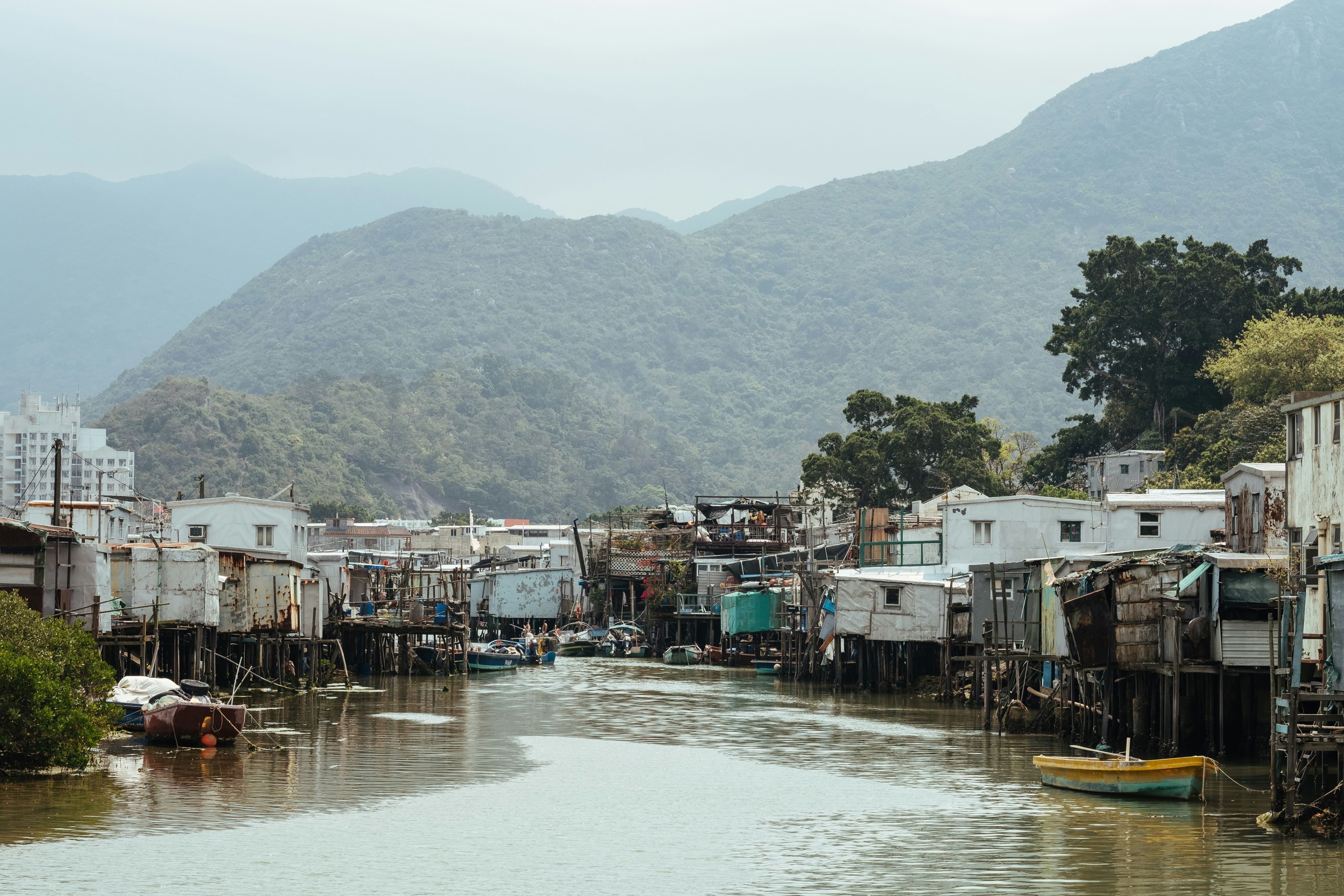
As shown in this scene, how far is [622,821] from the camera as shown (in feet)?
117

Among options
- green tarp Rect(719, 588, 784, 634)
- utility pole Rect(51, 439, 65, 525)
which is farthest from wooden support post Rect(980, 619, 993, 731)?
green tarp Rect(719, 588, 784, 634)

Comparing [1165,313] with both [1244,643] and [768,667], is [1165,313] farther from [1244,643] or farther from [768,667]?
[1244,643]

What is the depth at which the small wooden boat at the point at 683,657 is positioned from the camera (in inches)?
4031

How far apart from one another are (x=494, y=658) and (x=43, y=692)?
2269 inches

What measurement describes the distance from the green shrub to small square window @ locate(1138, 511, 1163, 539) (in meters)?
44.1

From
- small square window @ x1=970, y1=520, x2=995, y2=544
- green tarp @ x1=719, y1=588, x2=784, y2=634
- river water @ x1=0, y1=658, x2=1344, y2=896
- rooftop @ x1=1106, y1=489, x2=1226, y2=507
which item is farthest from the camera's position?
green tarp @ x1=719, y1=588, x2=784, y2=634

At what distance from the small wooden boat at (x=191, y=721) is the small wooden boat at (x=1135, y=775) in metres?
24.0

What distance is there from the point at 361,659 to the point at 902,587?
3395 cm

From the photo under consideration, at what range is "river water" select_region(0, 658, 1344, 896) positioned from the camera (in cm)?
2812

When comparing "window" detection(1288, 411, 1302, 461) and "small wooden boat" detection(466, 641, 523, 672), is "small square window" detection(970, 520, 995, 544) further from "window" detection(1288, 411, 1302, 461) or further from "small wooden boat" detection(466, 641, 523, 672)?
"small wooden boat" detection(466, 641, 523, 672)

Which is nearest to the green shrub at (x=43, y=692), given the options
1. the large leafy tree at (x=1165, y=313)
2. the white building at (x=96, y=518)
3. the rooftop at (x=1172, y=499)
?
the white building at (x=96, y=518)

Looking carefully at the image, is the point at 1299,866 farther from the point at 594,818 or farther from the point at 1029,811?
the point at 594,818

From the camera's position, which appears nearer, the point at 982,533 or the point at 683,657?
the point at 982,533

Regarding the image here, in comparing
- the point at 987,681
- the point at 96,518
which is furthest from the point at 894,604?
the point at 96,518
